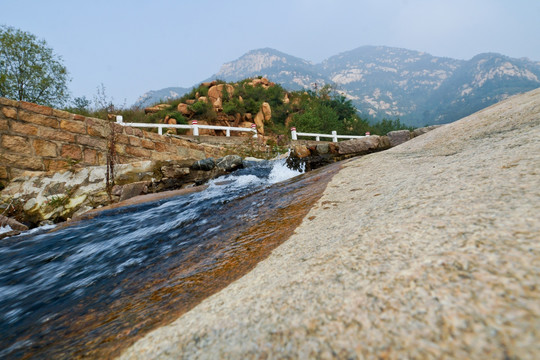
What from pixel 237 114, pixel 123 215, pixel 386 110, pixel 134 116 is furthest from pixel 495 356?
pixel 386 110

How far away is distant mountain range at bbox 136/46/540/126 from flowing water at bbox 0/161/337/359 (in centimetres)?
5346

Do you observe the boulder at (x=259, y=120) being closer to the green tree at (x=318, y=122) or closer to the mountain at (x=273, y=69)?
the green tree at (x=318, y=122)

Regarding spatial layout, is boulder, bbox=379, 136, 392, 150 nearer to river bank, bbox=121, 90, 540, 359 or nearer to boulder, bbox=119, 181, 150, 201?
river bank, bbox=121, 90, 540, 359

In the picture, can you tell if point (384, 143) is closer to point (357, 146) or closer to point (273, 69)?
point (357, 146)

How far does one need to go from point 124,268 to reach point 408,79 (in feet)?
567

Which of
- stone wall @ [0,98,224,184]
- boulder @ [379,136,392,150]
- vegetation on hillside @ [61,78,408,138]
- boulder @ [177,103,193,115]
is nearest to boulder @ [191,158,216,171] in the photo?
stone wall @ [0,98,224,184]

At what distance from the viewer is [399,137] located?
7.40m

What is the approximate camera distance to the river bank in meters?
0.60

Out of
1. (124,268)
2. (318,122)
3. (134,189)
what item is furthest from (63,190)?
(318,122)

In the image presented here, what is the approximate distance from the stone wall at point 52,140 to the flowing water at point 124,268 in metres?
2.89

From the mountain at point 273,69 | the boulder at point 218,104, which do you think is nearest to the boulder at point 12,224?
the boulder at point 218,104

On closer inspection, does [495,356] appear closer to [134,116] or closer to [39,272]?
[39,272]

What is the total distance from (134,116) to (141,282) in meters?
16.9

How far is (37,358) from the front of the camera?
3.82 feet
